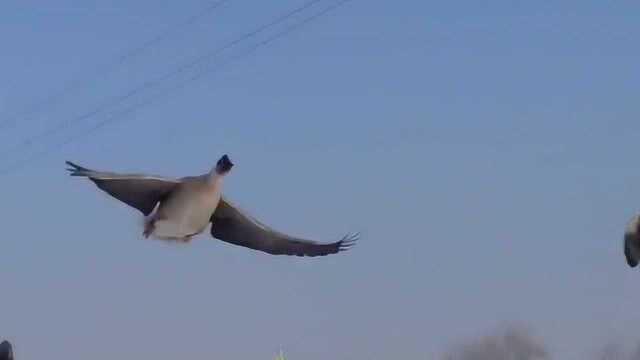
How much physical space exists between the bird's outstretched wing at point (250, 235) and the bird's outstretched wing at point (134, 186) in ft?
1.25

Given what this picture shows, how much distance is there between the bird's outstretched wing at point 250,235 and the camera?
6391 mm

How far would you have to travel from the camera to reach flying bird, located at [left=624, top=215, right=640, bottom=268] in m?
6.41

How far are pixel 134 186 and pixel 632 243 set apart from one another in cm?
293

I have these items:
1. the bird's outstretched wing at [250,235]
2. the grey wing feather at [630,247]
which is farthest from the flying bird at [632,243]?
the bird's outstretched wing at [250,235]

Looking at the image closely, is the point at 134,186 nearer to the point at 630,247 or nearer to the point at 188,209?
the point at 188,209

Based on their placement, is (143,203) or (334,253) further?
(334,253)

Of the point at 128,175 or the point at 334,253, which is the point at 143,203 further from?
the point at 334,253

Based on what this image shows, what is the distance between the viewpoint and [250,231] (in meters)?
6.48

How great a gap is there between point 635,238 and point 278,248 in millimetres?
2124

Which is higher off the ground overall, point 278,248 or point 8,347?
point 278,248

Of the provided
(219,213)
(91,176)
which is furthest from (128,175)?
(219,213)

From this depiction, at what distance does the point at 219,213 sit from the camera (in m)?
6.41

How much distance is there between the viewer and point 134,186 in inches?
→ 240

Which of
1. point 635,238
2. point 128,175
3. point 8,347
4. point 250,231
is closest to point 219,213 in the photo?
point 250,231
